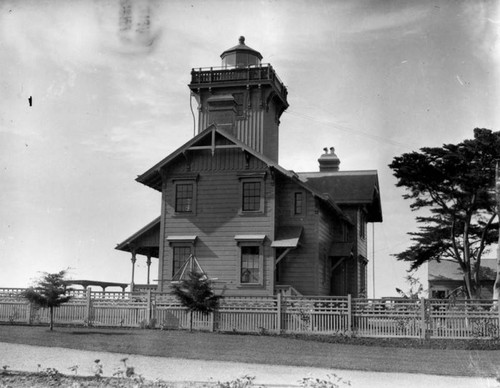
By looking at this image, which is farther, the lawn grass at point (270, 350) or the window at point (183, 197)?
the window at point (183, 197)

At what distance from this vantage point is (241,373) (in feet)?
47.0

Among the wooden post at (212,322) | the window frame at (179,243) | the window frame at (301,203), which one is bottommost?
the wooden post at (212,322)

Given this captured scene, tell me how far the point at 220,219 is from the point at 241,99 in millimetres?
9373

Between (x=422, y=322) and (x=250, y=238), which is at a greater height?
(x=250, y=238)

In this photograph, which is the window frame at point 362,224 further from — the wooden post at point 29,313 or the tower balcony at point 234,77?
the wooden post at point 29,313

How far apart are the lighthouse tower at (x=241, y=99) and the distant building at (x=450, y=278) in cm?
2485

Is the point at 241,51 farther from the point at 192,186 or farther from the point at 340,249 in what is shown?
the point at 340,249

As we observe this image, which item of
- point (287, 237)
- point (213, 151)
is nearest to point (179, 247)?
point (213, 151)

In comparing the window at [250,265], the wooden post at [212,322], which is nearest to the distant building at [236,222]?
the window at [250,265]

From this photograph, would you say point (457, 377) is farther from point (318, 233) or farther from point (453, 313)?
point (318, 233)

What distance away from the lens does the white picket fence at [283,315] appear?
2342cm

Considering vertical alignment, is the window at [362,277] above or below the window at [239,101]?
below

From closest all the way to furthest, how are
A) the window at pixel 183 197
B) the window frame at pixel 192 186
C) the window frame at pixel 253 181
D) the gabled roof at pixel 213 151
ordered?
the gabled roof at pixel 213 151 → the window frame at pixel 253 181 → the window frame at pixel 192 186 → the window at pixel 183 197

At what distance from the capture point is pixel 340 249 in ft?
109
